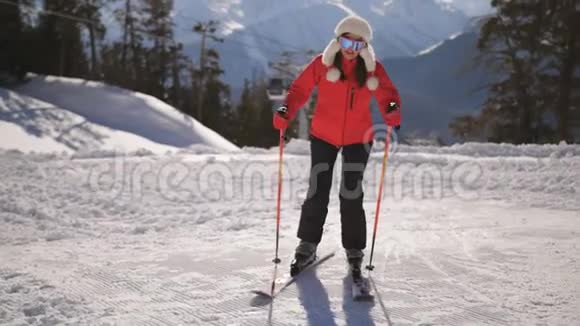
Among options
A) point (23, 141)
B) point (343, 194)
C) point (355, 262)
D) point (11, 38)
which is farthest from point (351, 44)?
point (11, 38)

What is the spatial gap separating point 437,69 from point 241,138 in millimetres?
Answer: 138901

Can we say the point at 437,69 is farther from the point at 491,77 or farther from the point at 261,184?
the point at 261,184

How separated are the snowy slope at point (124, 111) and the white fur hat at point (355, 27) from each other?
14.9 metres

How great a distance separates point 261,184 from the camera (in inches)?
307

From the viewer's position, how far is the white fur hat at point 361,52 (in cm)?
347

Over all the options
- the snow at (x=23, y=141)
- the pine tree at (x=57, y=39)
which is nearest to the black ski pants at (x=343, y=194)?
the snow at (x=23, y=141)

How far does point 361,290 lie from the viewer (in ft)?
9.99

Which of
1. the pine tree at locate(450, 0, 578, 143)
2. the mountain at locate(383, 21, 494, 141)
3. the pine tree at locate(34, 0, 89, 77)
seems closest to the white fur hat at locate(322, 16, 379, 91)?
the pine tree at locate(450, 0, 578, 143)

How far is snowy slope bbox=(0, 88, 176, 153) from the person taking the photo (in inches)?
557

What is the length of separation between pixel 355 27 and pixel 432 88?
523 ft

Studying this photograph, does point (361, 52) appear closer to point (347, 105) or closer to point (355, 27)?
point (355, 27)

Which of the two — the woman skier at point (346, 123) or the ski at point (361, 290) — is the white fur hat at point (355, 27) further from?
the ski at point (361, 290)

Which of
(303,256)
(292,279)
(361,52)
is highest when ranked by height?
(361,52)

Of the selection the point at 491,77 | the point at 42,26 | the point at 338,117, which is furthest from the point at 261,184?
the point at 42,26
